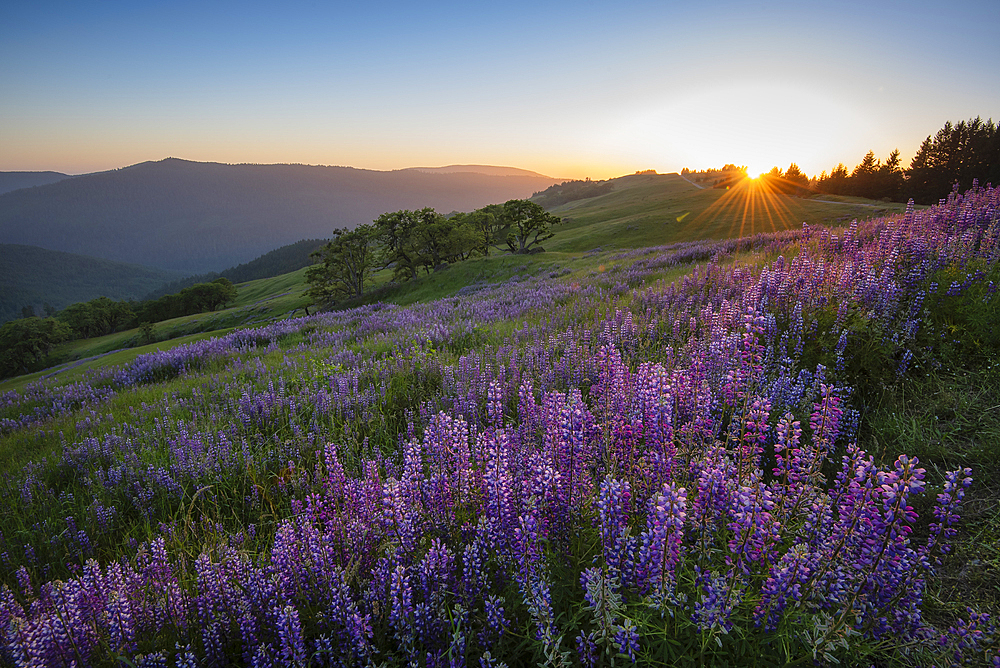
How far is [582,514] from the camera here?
107 inches

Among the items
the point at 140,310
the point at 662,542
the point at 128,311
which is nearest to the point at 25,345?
the point at 128,311

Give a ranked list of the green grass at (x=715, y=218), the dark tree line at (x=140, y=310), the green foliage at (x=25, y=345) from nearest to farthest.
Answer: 1. the green grass at (x=715, y=218)
2. the green foliage at (x=25, y=345)
3. the dark tree line at (x=140, y=310)

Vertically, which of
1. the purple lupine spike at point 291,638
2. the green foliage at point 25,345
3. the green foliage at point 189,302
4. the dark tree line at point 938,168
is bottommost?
the green foliage at point 25,345

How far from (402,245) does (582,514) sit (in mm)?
59044

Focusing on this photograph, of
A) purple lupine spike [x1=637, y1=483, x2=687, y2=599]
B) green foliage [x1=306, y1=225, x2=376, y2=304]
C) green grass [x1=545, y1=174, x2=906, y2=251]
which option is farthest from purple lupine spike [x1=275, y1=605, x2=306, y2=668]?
green foliage [x1=306, y1=225, x2=376, y2=304]

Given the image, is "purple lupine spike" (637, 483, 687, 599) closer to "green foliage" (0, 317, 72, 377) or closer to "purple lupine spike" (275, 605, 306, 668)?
"purple lupine spike" (275, 605, 306, 668)

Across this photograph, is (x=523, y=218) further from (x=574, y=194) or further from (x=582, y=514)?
(x=574, y=194)

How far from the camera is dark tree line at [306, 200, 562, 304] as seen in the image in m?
56.9

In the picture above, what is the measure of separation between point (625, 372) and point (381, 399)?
3870 mm

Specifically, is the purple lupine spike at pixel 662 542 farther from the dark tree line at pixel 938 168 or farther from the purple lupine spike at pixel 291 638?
the dark tree line at pixel 938 168

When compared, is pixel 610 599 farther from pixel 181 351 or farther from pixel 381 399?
pixel 181 351

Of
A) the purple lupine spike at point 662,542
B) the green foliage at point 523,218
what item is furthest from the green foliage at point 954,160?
the purple lupine spike at point 662,542

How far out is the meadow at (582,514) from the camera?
208cm

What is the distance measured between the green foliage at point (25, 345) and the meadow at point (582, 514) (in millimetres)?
128243
